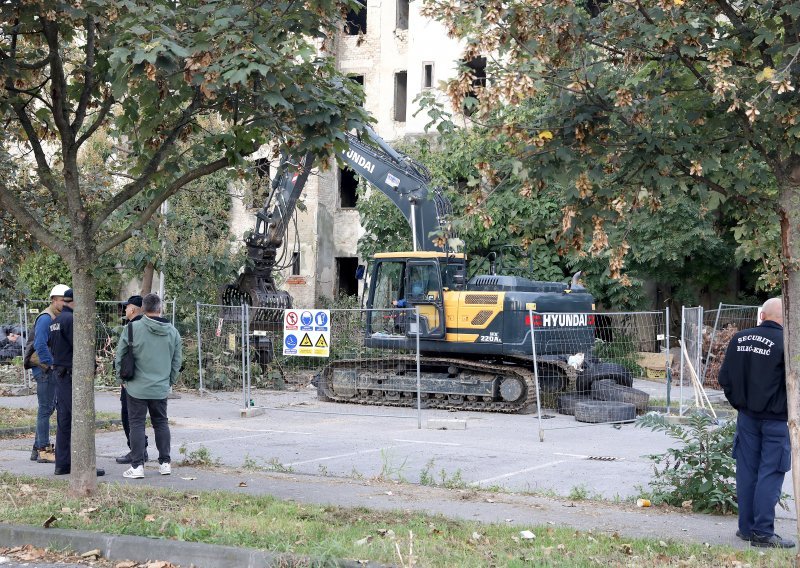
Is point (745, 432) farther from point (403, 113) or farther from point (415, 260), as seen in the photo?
point (403, 113)

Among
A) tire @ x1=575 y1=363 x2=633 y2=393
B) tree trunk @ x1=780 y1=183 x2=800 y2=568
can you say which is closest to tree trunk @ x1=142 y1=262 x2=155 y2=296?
tire @ x1=575 y1=363 x2=633 y2=393

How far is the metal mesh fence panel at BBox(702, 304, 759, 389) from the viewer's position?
2016cm

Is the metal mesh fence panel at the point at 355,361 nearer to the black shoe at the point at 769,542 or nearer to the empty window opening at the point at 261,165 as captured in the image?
the empty window opening at the point at 261,165

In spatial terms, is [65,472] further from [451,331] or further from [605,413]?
[451,331]

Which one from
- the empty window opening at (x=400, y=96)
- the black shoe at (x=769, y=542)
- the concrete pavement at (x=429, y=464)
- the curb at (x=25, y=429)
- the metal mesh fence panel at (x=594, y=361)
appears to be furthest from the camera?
the empty window opening at (x=400, y=96)

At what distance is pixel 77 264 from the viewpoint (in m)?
8.80

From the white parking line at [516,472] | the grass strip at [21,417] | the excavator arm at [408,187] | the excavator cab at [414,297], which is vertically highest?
the excavator arm at [408,187]

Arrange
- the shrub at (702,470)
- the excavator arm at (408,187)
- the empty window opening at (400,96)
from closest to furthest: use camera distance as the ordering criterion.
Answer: the shrub at (702,470), the excavator arm at (408,187), the empty window opening at (400,96)

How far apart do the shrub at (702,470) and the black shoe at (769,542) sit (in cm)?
116

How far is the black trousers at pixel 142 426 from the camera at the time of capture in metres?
10.1

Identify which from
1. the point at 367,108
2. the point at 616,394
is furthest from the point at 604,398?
the point at 367,108

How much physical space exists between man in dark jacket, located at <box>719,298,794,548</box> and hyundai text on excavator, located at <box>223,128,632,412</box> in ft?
32.0

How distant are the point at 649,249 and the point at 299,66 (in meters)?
19.4

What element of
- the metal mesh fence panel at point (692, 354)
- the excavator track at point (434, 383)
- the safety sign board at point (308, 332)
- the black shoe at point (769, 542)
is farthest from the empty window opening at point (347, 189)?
the black shoe at point (769, 542)
